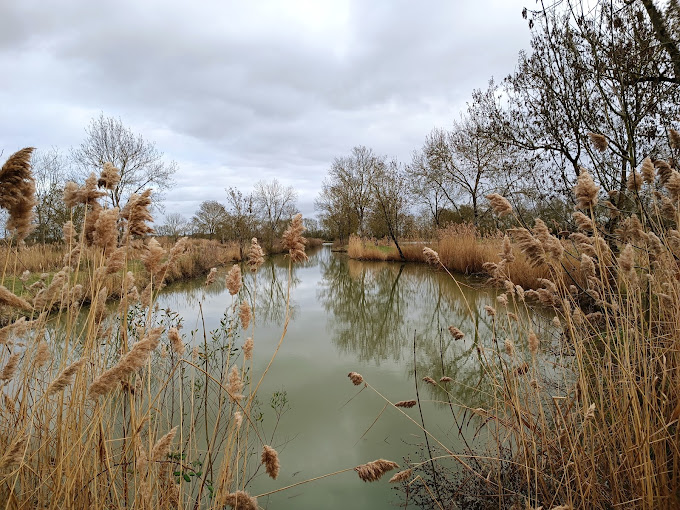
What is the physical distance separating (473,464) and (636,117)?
462cm

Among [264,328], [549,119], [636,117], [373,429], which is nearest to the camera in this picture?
[373,429]

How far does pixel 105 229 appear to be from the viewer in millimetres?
1121

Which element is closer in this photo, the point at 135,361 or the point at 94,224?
the point at 135,361

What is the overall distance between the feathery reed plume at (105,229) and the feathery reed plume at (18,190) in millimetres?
278

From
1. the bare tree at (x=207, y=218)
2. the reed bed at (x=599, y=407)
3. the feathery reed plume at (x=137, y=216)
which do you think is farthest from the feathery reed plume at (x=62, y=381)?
the bare tree at (x=207, y=218)

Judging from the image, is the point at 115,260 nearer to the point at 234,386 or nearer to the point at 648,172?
the point at 234,386

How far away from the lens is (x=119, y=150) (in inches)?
693

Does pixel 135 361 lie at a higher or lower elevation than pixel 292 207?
lower

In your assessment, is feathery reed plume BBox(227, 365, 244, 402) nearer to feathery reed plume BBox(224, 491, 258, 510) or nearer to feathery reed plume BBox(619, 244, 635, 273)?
feathery reed plume BBox(224, 491, 258, 510)

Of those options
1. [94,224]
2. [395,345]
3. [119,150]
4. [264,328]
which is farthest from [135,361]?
[119,150]

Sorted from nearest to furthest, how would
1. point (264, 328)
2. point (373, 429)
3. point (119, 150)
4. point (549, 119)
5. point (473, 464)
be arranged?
point (473, 464) < point (373, 429) < point (264, 328) < point (549, 119) < point (119, 150)

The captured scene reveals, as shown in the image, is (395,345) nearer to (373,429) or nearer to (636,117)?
(373,429)

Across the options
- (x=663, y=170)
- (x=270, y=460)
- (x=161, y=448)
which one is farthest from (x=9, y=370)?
(x=663, y=170)

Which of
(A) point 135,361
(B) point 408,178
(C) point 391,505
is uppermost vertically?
(B) point 408,178
